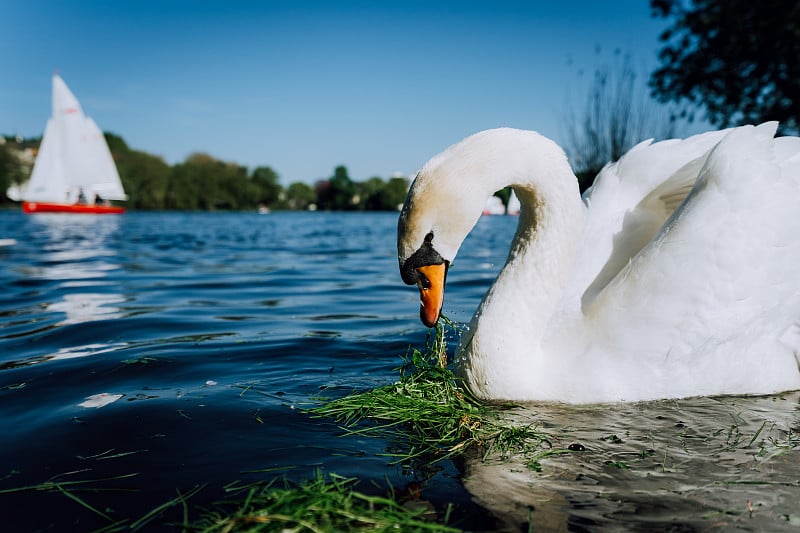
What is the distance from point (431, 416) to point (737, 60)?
15075 mm

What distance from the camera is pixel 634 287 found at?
361 centimetres

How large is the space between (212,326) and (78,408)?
2.67m

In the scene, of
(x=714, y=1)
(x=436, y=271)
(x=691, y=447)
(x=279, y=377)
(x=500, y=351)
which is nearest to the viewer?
(x=691, y=447)

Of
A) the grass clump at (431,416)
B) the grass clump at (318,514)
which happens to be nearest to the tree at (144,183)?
the grass clump at (431,416)

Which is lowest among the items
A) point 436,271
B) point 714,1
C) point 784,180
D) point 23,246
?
point 23,246

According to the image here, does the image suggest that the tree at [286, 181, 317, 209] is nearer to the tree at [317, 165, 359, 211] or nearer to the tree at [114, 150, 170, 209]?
the tree at [317, 165, 359, 211]

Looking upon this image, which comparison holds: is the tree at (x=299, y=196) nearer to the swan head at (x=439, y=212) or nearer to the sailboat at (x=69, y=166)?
the sailboat at (x=69, y=166)

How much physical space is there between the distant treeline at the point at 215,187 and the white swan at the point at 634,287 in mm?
72012

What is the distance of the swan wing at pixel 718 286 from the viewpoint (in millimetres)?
3514

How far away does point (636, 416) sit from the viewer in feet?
11.3

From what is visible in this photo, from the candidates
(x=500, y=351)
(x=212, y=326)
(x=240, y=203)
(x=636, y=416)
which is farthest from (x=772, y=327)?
(x=240, y=203)

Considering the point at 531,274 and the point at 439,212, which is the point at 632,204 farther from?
the point at 439,212

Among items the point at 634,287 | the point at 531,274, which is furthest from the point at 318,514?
the point at 634,287

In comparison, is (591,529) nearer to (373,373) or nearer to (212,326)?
(373,373)
